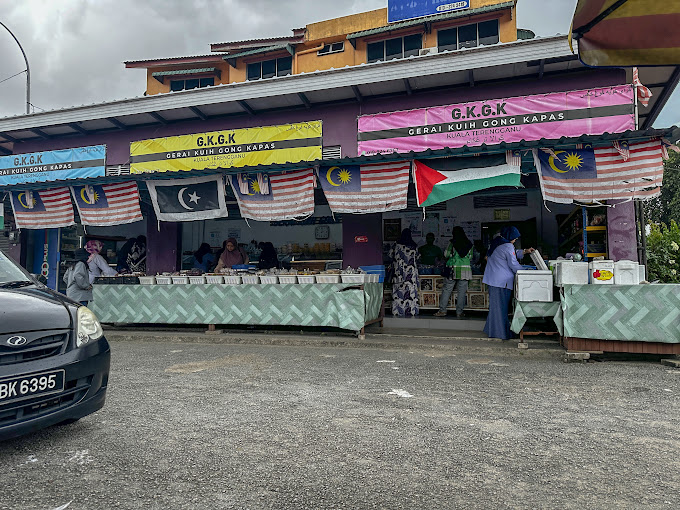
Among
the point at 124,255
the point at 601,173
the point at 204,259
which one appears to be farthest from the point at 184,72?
the point at 601,173

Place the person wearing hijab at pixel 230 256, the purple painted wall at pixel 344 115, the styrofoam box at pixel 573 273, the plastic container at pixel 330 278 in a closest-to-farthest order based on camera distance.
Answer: the styrofoam box at pixel 573 273
the plastic container at pixel 330 278
the purple painted wall at pixel 344 115
the person wearing hijab at pixel 230 256

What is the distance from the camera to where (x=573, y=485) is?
2.65 m

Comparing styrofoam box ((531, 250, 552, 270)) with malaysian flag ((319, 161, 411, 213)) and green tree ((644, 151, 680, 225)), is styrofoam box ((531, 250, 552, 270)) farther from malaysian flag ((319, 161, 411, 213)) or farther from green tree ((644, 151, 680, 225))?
green tree ((644, 151, 680, 225))

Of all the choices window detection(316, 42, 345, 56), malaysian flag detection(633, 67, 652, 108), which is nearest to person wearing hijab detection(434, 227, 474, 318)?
malaysian flag detection(633, 67, 652, 108)

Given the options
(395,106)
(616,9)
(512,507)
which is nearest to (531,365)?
(512,507)

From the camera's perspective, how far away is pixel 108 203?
32.7 ft

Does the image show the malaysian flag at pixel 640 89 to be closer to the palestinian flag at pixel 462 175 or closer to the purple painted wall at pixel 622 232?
the purple painted wall at pixel 622 232

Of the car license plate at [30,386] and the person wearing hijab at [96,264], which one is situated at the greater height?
the person wearing hijab at [96,264]

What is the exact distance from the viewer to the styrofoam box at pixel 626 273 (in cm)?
642

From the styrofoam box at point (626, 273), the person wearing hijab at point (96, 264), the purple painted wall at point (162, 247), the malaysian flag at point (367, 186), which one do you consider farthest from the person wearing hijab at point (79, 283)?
the styrofoam box at point (626, 273)

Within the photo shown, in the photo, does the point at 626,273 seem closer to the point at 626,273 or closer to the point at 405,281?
the point at 626,273

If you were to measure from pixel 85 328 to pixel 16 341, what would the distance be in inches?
21.5

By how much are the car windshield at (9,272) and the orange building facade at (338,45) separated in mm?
21737

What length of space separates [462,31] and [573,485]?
24.5 meters
